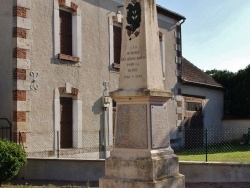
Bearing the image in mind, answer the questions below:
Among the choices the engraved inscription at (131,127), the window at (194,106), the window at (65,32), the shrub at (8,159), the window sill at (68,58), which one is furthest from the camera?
the window at (194,106)

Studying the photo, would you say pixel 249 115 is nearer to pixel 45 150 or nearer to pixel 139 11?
pixel 45 150

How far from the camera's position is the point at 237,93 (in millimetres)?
28875

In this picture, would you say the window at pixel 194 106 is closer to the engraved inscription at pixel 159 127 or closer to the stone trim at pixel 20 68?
the stone trim at pixel 20 68

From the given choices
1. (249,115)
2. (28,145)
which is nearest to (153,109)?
(28,145)

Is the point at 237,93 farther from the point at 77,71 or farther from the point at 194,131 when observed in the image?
the point at 77,71

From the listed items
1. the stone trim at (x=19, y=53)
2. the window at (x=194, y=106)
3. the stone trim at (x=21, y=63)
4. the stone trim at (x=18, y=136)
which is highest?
the stone trim at (x=19, y=53)

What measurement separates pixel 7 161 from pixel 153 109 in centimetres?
506

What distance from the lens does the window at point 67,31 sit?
15.0 m

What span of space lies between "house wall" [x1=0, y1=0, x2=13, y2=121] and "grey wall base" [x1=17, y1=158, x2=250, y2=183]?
1793 millimetres

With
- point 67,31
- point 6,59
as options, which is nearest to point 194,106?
point 67,31

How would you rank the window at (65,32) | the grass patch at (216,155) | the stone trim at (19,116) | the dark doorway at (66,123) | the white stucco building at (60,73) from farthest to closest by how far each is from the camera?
the grass patch at (216,155)
the window at (65,32)
the dark doorway at (66,123)
the white stucco building at (60,73)
the stone trim at (19,116)

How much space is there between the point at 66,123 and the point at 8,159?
413cm

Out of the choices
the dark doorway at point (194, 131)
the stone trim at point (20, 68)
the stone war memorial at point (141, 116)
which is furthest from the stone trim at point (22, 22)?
the dark doorway at point (194, 131)

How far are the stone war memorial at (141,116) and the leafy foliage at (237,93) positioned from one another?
20544mm
